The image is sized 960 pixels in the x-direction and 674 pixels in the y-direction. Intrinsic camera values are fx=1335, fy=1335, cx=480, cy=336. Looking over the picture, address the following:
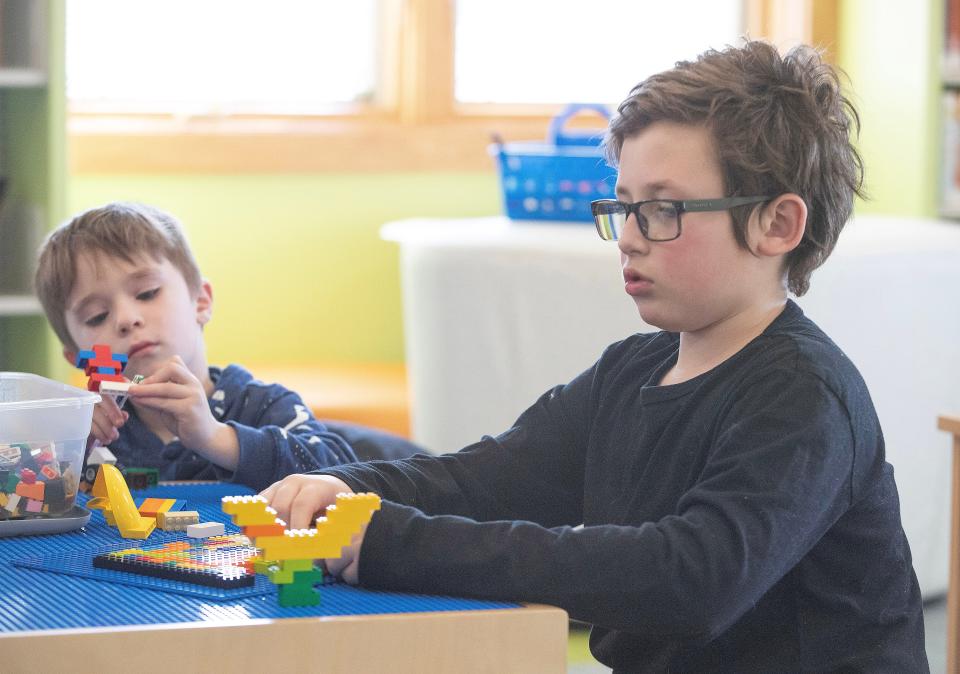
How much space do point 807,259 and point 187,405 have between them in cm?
63

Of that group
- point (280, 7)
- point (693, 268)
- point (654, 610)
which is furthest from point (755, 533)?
point (280, 7)

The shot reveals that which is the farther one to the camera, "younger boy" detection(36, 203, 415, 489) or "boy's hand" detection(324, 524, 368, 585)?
"younger boy" detection(36, 203, 415, 489)

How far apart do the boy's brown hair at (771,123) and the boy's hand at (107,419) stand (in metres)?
0.58

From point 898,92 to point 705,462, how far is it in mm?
2954

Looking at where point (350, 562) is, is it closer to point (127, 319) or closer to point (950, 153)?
point (127, 319)

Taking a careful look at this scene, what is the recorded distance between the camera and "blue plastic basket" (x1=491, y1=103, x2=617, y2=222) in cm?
269

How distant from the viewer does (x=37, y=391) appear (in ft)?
4.11

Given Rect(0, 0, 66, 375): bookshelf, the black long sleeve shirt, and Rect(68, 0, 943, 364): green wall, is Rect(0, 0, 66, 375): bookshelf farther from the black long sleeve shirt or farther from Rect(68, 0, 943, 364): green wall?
the black long sleeve shirt

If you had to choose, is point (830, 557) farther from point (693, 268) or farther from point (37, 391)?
point (37, 391)

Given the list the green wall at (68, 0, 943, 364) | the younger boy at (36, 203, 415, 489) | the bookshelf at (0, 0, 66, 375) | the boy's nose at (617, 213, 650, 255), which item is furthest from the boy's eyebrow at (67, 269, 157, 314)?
the green wall at (68, 0, 943, 364)

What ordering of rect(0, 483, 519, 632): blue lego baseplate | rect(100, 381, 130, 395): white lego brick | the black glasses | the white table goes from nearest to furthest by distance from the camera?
rect(0, 483, 519, 632): blue lego baseplate
the black glasses
rect(100, 381, 130, 395): white lego brick
the white table

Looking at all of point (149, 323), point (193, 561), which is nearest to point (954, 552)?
point (149, 323)

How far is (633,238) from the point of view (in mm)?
1137

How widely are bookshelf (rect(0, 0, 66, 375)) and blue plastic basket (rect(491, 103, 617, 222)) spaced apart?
0.95 meters
